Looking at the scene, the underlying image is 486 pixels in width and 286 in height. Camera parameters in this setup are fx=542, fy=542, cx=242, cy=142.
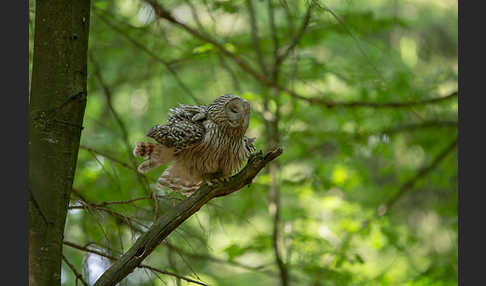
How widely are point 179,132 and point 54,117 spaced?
0.75m

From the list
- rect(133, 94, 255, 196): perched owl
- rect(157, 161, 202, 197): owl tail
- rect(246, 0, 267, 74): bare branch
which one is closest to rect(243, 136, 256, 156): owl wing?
rect(133, 94, 255, 196): perched owl

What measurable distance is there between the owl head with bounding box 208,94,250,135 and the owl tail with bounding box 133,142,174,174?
36 cm

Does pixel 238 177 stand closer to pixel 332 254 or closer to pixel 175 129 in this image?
pixel 175 129

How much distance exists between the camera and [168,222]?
2162mm

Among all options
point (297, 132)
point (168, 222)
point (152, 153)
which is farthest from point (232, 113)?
point (297, 132)

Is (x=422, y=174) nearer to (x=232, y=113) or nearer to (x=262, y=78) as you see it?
(x=262, y=78)

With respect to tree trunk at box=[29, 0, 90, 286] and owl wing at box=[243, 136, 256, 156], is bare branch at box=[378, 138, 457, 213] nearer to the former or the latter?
owl wing at box=[243, 136, 256, 156]

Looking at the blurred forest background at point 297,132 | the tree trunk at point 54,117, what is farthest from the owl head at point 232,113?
the blurred forest background at point 297,132

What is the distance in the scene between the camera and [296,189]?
566cm

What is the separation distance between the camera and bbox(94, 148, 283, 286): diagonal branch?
2.08 m

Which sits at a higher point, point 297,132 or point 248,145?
point 297,132

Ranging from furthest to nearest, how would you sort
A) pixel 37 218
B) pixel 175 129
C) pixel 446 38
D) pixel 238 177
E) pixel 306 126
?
pixel 446 38 → pixel 306 126 → pixel 175 129 → pixel 238 177 → pixel 37 218

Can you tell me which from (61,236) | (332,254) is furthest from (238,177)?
(332,254)

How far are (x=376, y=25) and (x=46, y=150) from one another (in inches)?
163
